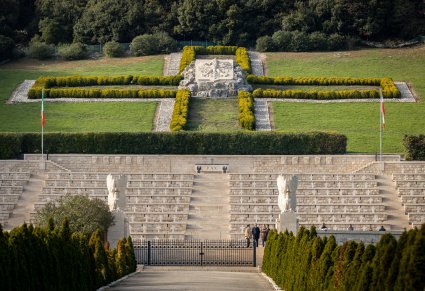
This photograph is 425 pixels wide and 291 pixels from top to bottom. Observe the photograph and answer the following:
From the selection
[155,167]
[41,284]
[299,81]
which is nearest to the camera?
[41,284]

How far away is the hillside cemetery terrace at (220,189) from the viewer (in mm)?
48281

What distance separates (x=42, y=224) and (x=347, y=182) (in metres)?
13.4

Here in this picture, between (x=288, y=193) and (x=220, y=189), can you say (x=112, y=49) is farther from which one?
(x=288, y=193)

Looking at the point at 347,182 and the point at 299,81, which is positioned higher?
the point at 299,81

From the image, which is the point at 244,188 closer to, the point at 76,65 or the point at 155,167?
the point at 155,167

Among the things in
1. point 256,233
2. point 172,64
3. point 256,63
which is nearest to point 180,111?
point 172,64

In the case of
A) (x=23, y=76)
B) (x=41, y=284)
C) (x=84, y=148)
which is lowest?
(x=41, y=284)

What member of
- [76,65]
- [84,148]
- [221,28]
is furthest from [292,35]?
[84,148]

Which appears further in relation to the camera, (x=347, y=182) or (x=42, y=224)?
(x=347, y=182)

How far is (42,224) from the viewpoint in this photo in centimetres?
4203

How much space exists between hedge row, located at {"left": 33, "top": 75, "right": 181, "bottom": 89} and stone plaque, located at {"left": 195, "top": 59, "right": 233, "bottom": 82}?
1201 mm

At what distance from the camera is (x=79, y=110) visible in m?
63.7

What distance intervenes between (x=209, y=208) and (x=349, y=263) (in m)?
25.5

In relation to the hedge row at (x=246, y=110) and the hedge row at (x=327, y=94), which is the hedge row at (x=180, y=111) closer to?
the hedge row at (x=246, y=110)
